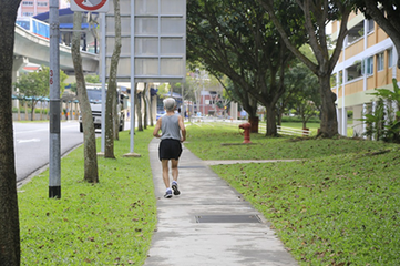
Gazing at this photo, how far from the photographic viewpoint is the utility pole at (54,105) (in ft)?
34.6

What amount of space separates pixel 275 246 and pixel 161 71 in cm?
1474

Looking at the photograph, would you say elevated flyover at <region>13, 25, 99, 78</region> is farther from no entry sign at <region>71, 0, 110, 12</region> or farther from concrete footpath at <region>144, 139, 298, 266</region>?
concrete footpath at <region>144, 139, 298, 266</region>

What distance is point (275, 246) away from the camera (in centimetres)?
741

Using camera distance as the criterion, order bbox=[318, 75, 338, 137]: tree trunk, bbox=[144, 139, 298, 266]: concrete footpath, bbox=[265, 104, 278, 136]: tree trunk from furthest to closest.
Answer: bbox=[265, 104, 278, 136]: tree trunk
bbox=[318, 75, 338, 137]: tree trunk
bbox=[144, 139, 298, 266]: concrete footpath

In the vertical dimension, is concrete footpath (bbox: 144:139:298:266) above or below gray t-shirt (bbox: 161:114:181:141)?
below

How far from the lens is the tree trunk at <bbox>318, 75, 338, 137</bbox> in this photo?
83.1 feet

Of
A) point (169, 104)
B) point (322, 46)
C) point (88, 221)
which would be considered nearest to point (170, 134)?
point (169, 104)

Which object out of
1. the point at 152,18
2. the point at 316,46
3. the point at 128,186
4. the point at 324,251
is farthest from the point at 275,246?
the point at 316,46

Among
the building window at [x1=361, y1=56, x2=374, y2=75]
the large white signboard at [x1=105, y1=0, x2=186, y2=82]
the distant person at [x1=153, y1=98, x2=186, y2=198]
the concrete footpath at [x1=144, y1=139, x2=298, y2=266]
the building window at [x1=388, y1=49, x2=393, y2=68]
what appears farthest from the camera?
the building window at [x1=361, y1=56, x2=374, y2=75]

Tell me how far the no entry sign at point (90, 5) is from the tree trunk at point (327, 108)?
50.2ft

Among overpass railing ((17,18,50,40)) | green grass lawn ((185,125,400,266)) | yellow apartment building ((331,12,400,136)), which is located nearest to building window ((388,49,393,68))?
yellow apartment building ((331,12,400,136))

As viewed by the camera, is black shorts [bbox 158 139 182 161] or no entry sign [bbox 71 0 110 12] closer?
no entry sign [bbox 71 0 110 12]

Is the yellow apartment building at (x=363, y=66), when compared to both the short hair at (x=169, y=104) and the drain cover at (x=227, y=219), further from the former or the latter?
the drain cover at (x=227, y=219)

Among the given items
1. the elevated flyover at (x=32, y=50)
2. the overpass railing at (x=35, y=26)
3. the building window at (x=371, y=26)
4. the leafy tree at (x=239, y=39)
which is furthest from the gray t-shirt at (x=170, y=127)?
the overpass railing at (x=35, y=26)
